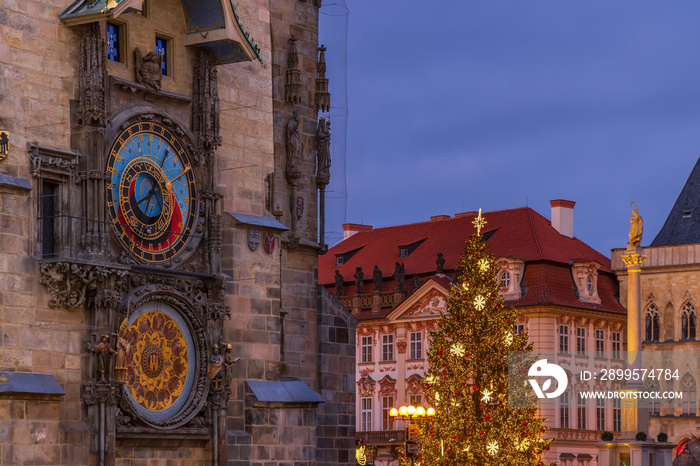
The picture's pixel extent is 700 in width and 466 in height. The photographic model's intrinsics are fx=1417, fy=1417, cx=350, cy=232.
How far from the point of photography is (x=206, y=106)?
74.7 ft

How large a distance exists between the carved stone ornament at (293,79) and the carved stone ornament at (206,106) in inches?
279

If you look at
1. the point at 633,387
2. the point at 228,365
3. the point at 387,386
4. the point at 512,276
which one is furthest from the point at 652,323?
the point at 228,365

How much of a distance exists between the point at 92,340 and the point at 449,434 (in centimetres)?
1198

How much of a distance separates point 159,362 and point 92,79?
4402mm

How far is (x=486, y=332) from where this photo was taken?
30.9 m

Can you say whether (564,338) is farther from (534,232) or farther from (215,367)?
(215,367)

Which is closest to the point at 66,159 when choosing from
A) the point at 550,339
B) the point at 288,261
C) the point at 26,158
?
the point at 26,158

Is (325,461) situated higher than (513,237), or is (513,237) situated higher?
(513,237)

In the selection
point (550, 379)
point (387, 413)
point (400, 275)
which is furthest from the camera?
point (400, 275)

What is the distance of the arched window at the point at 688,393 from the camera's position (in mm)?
62575

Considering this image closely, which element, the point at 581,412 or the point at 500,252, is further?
the point at 500,252

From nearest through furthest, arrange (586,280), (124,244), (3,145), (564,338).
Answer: (3,145), (124,244), (564,338), (586,280)

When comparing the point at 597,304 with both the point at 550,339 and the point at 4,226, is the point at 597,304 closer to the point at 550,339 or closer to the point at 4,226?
the point at 550,339

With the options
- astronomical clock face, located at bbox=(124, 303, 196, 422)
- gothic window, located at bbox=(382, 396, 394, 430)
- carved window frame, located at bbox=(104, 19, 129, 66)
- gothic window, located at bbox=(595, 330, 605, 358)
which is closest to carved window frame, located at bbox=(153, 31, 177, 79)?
carved window frame, located at bbox=(104, 19, 129, 66)
